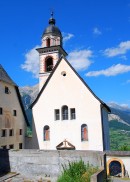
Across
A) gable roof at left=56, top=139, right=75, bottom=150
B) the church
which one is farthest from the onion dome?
gable roof at left=56, top=139, right=75, bottom=150

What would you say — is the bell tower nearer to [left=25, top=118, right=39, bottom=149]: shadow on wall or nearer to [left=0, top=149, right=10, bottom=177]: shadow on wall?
[left=25, top=118, right=39, bottom=149]: shadow on wall

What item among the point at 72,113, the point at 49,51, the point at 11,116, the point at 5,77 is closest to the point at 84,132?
the point at 72,113

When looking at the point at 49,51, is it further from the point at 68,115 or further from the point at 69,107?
the point at 68,115

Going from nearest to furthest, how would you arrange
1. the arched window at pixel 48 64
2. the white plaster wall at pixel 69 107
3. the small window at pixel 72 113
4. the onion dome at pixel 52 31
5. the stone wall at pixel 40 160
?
the stone wall at pixel 40 160, the white plaster wall at pixel 69 107, the small window at pixel 72 113, the arched window at pixel 48 64, the onion dome at pixel 52 31

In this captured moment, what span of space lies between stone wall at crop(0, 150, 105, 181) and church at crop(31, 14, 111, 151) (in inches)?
297

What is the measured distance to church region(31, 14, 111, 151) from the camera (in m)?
29.1

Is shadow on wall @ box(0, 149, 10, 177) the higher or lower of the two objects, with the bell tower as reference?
lower

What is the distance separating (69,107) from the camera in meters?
30.6

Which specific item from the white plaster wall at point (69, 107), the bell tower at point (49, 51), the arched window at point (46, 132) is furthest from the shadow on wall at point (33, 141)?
the bell tower at point (49, 51)

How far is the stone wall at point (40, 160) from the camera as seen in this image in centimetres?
2059

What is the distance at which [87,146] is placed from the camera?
2880cm

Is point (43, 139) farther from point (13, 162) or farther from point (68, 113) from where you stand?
point (13, 162)

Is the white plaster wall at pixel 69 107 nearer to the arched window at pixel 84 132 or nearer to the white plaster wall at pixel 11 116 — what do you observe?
the arched window at pixel 84 132

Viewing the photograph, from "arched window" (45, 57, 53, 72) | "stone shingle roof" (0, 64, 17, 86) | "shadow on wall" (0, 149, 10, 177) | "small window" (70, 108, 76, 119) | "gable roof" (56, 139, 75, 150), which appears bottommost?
"shadow on wall" (0, 149, 10, 177)
